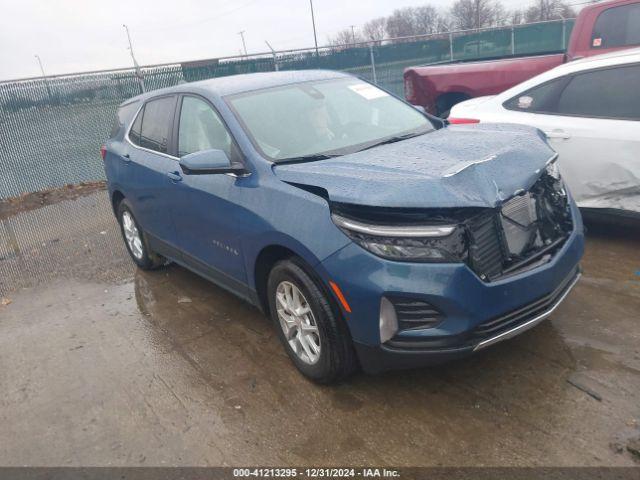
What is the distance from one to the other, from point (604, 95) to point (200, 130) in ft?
11.5

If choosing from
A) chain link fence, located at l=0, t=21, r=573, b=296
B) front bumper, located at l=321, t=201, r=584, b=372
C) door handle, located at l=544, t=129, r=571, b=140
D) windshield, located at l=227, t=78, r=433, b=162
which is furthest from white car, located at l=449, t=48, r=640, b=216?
chain link fence, located at l=0, t=21, r=573, b=296

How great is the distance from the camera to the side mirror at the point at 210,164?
3.45 m

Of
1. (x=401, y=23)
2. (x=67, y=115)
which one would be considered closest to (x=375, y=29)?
(x=401, y=23)

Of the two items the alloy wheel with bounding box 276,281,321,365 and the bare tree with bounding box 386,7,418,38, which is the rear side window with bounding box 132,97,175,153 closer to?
the alloy wheel with bounding box 276,281,321,365

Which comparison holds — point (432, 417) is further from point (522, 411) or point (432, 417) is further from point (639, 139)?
point (639, 139)

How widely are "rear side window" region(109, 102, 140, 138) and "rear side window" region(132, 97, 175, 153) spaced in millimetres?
355

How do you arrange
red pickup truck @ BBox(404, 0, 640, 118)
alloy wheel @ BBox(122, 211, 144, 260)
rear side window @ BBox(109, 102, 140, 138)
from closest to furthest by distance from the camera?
rear side window @ BBox(109, 102, 140, 138) → alloy wheel @ BBox(122, 211, 144, 260) → red pickup truck @ BBox(404, 0, 640, 118)

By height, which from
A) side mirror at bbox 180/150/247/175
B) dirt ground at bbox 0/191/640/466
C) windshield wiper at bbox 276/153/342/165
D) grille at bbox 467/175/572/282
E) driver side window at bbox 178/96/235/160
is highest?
driver side window at bbox 178/96/235/160

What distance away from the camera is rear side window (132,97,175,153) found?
4.58m

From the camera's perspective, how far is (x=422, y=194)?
2688 mm

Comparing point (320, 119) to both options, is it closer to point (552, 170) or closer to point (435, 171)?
point (435, 171)

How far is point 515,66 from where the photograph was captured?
736 centimetres

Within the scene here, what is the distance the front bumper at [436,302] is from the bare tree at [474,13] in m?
59.9

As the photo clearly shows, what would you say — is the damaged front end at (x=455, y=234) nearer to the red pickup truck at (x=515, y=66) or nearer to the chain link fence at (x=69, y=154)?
the chain link fence at (x=69, y=154)
